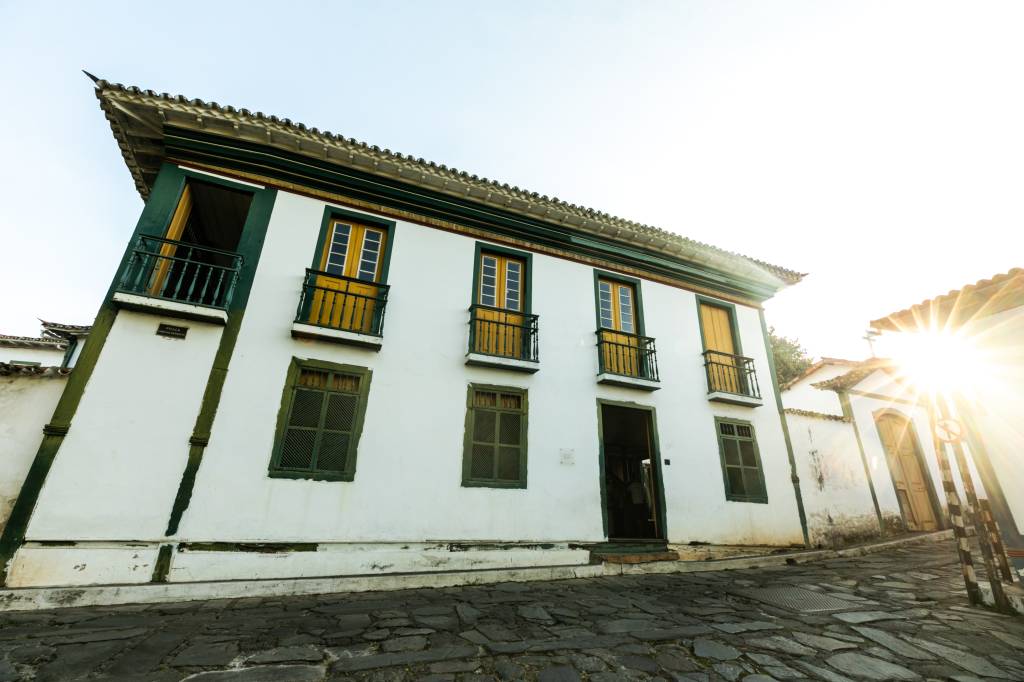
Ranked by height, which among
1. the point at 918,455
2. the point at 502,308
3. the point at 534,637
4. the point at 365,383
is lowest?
the point at 534,637

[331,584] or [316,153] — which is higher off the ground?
[316,153]

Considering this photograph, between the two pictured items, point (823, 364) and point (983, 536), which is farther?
point (823, 364)

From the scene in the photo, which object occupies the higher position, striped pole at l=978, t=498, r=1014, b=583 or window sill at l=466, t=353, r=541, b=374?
window sill at l=466, t=353, r=541, b=374

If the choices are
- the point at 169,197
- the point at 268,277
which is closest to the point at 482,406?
the point at 268,277

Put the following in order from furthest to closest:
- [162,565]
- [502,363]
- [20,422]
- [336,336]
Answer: [502,363] → [336,336] → [20,422] → [162,565]

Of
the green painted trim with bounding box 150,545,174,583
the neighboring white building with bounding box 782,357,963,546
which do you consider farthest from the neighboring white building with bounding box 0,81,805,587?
the neighboring white building with bounding box 782,357,963,546

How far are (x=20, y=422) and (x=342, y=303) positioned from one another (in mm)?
4221

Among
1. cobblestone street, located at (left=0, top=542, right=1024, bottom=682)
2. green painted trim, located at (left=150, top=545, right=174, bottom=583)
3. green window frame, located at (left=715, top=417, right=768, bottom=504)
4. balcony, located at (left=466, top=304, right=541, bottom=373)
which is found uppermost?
balcony, located at (left=466, top=304, right=541, bottom=373)

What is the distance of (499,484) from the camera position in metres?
7.15

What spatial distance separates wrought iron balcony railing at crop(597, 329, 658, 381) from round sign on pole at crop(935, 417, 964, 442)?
431 centimetres

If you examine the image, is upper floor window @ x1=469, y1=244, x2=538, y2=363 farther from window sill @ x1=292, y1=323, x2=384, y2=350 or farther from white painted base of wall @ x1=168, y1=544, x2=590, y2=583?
white painted base of wall @ x1=168, y1=544, x2=590, y2=583

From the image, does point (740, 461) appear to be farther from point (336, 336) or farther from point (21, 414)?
point (21, 414)

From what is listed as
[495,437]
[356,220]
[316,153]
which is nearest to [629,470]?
[495,437]

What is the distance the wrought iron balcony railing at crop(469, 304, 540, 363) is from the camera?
25.8 ft
